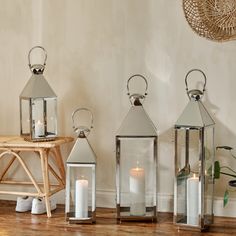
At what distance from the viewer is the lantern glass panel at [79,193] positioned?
9.57 feet

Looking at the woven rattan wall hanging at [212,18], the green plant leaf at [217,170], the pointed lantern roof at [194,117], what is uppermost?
the woven rattan wall hanging at [212,18]

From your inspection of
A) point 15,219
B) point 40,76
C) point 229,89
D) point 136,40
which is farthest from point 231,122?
point 15,219

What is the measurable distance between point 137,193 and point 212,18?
100 centimetres

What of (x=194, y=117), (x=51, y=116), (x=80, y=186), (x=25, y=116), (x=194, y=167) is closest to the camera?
(x=194, y=117)

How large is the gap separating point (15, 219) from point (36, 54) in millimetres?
1011

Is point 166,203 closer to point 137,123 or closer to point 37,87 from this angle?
point 137,123

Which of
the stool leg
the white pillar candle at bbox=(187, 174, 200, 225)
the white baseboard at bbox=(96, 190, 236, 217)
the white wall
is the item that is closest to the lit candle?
the stool leg

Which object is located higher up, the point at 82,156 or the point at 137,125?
the point at 137,125

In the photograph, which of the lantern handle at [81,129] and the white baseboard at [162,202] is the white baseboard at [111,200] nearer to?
the white baseboard at [162,202]

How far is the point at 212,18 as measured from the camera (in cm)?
282

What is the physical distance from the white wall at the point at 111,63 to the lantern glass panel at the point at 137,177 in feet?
0.73

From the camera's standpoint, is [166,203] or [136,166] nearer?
[136,166]

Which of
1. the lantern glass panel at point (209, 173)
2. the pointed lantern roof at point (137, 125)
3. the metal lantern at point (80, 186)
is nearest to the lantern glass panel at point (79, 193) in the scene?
the metal lantern at point (80, 186)

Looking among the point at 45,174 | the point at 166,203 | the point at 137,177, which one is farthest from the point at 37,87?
the point at 166,203
